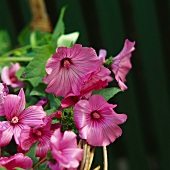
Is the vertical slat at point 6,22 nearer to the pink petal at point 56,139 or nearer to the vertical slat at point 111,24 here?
the vertical slat at point 111,24

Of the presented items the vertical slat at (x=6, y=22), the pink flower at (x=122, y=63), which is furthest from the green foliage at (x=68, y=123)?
the vertical slat at (x=6, y=22)

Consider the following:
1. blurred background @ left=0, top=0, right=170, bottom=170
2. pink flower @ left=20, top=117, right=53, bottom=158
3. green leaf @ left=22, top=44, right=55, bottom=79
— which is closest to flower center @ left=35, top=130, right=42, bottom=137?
pink flower @ left=20, top=117, right=53, bottom=158

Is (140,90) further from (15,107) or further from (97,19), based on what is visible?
(15,107)

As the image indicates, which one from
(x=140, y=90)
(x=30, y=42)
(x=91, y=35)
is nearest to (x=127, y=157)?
(x=140, y=90)

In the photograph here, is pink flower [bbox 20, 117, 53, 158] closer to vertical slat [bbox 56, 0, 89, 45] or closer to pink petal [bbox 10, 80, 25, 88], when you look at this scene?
pink petal [bbox 10, 80, 25, 88]

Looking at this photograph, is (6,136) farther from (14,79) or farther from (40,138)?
(14,79)

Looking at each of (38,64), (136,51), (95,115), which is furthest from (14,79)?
(136,51)
